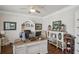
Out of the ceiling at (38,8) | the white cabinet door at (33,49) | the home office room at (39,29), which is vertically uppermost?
the ceiling at (38,8)

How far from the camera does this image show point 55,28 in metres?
1.52

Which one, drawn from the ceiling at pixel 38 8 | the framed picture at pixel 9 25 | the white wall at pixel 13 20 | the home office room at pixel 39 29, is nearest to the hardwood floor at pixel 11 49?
the home office room at pixel 39 29

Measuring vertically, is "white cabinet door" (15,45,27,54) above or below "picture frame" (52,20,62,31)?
below

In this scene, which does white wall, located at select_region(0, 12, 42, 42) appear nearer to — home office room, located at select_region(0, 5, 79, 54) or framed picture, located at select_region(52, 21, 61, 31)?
home office room, located at select_region(0, 5, 79, 54)

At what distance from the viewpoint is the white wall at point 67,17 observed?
4.75 feet

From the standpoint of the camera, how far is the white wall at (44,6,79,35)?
145cm

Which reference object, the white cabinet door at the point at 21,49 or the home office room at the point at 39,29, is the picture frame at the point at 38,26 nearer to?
the home office room at the point at 39,29

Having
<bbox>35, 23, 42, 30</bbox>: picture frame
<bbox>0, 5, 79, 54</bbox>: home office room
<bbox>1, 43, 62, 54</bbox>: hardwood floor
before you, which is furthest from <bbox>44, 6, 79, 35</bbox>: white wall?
<bbox>1, 43, 62, 54</bbox>: hardwood floor

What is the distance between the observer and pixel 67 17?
1465 millimetres

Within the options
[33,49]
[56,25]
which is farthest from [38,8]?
[33,49]

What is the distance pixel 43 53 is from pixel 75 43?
0.53m
